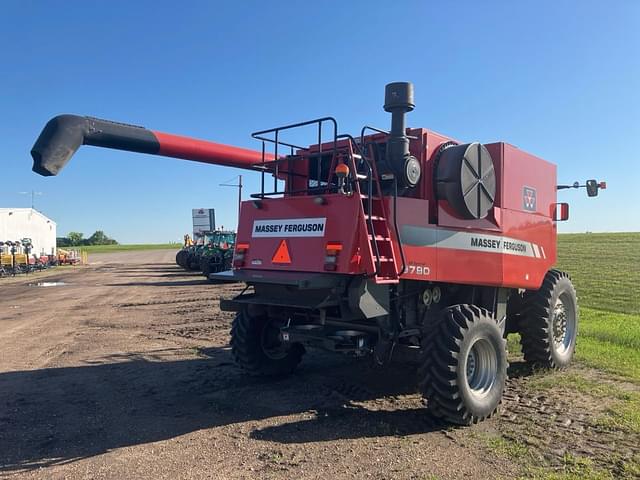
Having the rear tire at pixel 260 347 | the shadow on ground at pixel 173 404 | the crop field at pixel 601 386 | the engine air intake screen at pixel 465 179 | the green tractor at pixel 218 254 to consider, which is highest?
the engine air intake screen at pixel 465 179

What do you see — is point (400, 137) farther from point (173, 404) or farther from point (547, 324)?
point (173, 404)

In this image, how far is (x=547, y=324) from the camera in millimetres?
7398

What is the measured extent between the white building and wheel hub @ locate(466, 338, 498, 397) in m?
41.5

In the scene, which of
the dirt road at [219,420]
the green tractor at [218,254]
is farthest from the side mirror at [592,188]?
the green tractor at [218,254]

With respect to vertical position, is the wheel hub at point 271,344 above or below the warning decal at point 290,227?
below

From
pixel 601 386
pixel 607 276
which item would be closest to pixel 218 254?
pixel 607 276

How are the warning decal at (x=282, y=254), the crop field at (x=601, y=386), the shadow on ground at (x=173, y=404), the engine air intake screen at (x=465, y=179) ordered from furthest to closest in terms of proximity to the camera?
1. the engine air intake screen at (x=465, y=179)
2. the warning decal at (x=282, y=254)
3. the shadow on ground at (x=173, y=404)
4. the crop field at (x=601, y=386)

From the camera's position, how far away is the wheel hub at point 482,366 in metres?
5.72

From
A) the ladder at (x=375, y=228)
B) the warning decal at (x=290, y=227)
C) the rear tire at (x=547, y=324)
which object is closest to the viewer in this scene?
the ladder at (x=375, y=228)

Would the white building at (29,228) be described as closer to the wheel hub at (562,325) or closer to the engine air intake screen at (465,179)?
the wheel hub at (562,325)

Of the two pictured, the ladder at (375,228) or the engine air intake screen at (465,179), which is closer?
the ladder at (375,228)

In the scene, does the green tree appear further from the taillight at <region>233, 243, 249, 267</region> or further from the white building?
the taillight at <region>233, 243, 249, 267</region>

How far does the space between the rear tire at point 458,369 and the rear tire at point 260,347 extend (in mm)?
2200

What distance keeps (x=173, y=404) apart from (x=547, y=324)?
5041 mm
